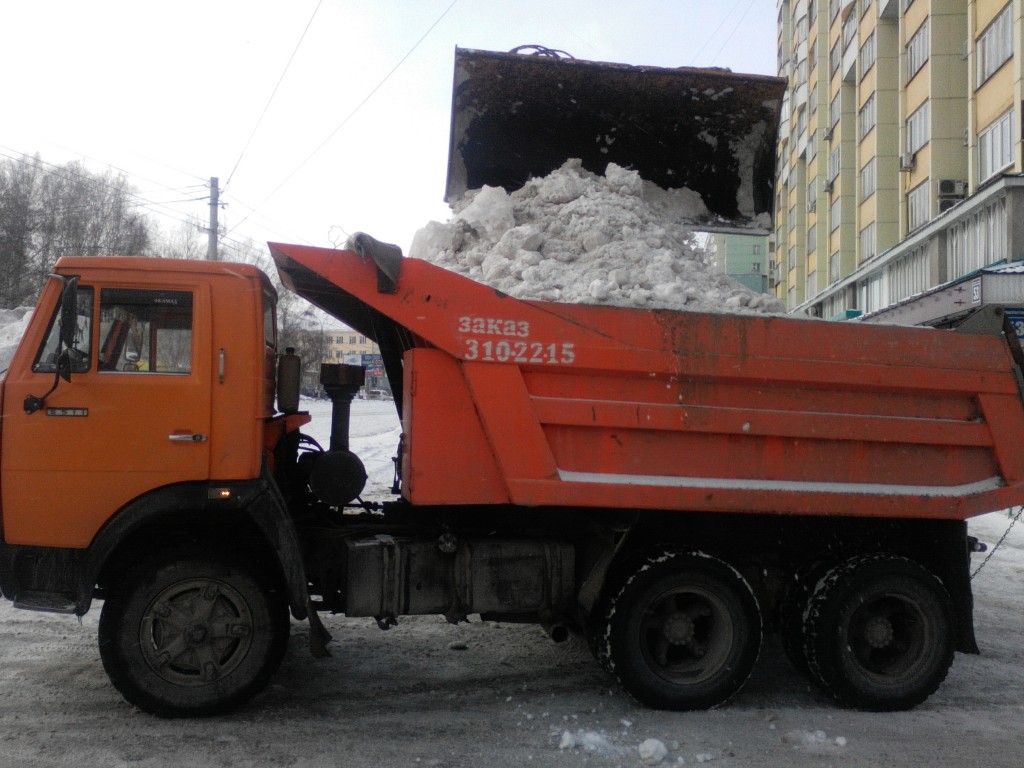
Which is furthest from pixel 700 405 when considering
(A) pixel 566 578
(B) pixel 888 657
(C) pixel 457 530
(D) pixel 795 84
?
(D) pixel 795 84

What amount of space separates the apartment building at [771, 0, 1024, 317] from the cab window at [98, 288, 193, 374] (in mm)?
18425

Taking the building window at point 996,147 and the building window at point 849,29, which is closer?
the building window at point 996,147

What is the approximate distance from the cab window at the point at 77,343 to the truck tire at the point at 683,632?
3.11 meters

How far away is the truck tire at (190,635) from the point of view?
14.1 feet

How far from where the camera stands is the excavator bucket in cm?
719

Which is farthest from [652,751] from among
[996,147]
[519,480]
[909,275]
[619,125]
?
[909,275]

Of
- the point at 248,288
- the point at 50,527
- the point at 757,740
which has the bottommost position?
the point at 757,740

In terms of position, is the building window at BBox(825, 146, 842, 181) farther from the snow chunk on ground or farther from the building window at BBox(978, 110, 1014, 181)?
the snow chunk on ground

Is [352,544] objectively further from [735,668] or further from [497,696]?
[735,668]

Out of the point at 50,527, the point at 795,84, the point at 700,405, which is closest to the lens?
the point at 50,527

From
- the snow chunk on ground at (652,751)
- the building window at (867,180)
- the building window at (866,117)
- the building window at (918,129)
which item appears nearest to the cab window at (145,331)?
the snow chunk on ground at (652,751)

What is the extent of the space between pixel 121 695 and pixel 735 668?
3444 millimetres

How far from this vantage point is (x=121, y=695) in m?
4.67

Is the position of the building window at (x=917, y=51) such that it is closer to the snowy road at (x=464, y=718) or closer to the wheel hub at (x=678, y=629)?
the snowy road at (x=464, y=718)
